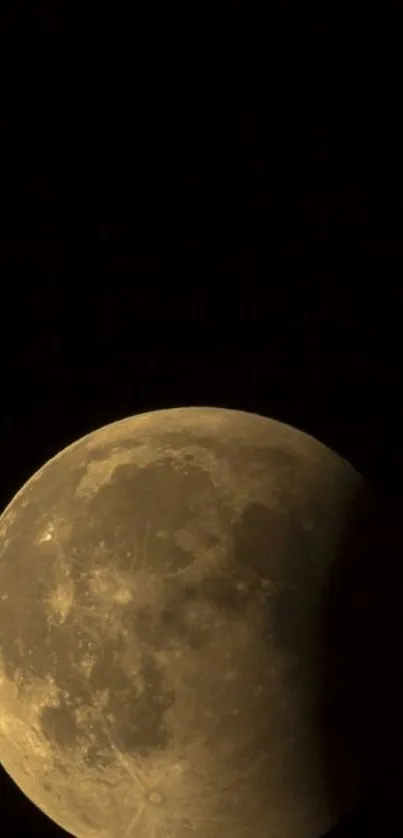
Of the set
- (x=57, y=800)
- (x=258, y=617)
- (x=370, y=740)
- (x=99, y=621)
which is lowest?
(x=370, y=740)

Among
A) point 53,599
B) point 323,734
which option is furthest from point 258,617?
point 53,599

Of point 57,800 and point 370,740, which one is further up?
point 57,800

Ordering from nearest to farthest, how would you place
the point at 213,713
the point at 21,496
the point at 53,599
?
the point at 213,713 < the point at 53,599 < the point at 21,496

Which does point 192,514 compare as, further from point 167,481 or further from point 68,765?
point 68,765

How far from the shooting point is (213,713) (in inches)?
227

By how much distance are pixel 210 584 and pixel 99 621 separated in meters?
0.62

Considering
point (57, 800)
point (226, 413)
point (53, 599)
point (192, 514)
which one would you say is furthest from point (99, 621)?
point (226, 413)

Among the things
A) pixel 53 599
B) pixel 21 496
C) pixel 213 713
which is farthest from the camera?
pixel 21 496

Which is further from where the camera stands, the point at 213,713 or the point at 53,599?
the point at 53,599

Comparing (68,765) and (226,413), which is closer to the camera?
(68,765)

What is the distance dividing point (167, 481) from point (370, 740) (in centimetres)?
172

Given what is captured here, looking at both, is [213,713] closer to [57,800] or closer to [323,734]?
[323,734]

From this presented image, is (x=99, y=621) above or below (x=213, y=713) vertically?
above

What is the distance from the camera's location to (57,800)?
6.51m
